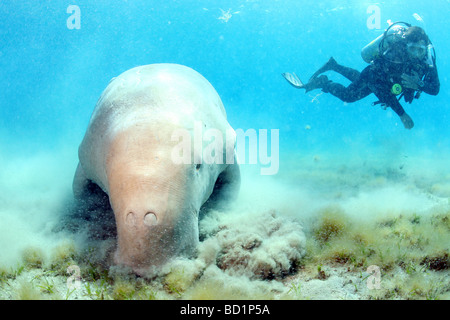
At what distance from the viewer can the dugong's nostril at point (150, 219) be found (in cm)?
257

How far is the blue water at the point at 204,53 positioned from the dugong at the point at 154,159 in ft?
67.9

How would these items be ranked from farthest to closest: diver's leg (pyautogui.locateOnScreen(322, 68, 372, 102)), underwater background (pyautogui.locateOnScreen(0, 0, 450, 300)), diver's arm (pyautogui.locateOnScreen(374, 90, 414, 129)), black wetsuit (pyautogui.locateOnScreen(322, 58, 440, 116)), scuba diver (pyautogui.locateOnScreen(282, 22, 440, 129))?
diver's leg (pyautogui.locateOnScreen(322, 68, 372, 102))
diver's arm (pyautogui.locateOnScreen(374, 90, 414, 129))
black wetsuit (pyautogui.locateOnScreen(322, 58, 440, 116))
scuba diver (pyautogui.locateOnScreen(282, 22, 440, 129))
underwater background (pyautogui.locateOnScreen(0, 0, 450, 300))

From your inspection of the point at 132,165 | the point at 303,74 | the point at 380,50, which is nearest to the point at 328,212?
the point at 132,165

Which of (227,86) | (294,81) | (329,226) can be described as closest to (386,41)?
(294,81)

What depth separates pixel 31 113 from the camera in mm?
79188

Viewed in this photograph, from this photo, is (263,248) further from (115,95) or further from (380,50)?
(380,50)

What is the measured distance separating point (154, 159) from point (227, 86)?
348ft

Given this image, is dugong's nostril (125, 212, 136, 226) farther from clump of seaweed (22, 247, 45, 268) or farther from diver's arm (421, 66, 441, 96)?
diver's arm (421, 66, 441, 96)

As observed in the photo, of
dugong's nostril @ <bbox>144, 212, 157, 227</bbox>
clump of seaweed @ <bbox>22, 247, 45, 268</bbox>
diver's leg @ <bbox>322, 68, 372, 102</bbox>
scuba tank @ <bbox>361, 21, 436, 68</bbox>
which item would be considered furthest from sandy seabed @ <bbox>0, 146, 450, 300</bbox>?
diver's leg @ <bbox>322, 68, 372, 102</bbox>

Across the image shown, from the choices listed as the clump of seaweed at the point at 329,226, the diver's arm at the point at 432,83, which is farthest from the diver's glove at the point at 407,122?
the clump of seaweed at the point at 329,226

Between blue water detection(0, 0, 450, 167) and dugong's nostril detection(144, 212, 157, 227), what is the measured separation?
73.2ft

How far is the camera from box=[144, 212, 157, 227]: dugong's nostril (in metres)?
2.57

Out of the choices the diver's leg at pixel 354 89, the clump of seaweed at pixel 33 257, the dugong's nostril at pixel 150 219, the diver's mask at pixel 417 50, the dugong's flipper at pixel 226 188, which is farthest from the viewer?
the diver's leg at pixel 354 89

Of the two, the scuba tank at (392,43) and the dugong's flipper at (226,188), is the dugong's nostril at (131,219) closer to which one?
the dugong's flipper at (226,188)
